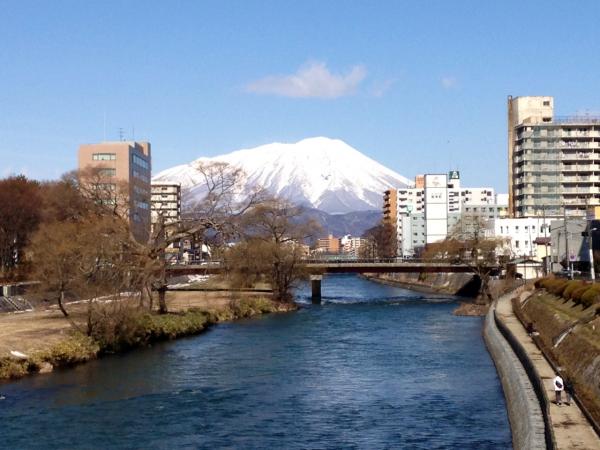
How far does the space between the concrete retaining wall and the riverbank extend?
18960mm

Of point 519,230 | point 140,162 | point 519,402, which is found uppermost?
point 140,162

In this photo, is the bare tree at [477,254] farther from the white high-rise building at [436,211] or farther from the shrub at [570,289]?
the white high-rise building at [436,211]

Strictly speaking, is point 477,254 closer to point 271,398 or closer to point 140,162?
point 140,162

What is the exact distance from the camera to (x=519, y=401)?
91.4 ft

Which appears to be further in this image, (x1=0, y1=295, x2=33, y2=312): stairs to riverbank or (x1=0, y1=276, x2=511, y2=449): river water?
(x1=0, y1=295, x2=33, y2=312): stairs to riverbank

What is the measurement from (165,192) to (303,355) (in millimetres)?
153202

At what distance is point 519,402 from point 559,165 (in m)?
112

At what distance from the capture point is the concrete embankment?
22600 millimetres

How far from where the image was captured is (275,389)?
34750mm

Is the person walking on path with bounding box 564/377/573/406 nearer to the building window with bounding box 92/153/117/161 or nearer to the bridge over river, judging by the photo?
the bridge over river

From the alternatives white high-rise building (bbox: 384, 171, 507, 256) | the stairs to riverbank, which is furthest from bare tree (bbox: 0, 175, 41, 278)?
white high-rise building (bbox: 384, 171, 507, 256)

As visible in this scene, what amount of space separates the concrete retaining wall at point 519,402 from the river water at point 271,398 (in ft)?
1.72

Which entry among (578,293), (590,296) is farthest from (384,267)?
(590,296)

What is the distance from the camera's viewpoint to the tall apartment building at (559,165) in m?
134
